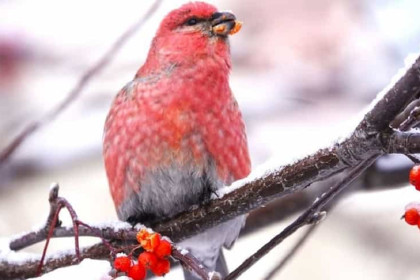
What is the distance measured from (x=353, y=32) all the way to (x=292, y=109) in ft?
1.39

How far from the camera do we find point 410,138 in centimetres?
145

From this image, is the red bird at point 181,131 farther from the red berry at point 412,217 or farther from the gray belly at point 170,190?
the red berry at point 412,217

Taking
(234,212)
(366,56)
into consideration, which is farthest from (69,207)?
(366,56)

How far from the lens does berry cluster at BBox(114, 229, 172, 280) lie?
162 cm

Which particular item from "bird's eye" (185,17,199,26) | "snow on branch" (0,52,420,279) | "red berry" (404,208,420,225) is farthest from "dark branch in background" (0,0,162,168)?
"bird's eye" (185,17,199,26)

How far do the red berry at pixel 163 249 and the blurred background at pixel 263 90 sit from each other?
988 mm

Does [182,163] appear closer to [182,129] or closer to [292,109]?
[182,129]

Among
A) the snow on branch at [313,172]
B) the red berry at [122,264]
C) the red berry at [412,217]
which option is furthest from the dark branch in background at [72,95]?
the red berry at [412,217]

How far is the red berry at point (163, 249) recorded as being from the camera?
165 cm

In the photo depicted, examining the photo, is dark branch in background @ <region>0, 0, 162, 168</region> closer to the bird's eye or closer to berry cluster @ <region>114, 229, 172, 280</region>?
berry cluster @ <region>114, 229, 172, 280</region>

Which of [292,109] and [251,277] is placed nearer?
[292,109]

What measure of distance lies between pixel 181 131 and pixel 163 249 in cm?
76

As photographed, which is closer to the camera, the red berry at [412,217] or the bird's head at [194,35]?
the red berry at [412,217]

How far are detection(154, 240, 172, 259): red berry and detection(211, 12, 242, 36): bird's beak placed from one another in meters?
1.07
